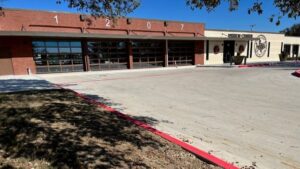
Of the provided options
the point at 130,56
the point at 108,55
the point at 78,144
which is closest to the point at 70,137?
the point at 78,144

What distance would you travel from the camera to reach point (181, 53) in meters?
30.3

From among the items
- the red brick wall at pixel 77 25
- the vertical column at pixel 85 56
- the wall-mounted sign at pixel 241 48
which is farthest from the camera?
the wall-mounted sign at pixel 241 48

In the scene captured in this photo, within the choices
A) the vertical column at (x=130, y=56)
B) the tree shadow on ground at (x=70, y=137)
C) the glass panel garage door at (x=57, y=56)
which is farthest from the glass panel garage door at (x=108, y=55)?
the tree shadow on ground at (x=70, y=137)

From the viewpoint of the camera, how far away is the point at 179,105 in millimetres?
8664

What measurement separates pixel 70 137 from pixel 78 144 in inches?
14.6

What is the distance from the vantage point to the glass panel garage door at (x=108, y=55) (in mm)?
23875

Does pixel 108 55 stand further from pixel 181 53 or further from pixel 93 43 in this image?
pixel 181 53

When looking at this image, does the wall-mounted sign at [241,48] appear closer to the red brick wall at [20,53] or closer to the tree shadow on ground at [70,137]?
the red brick wall at [20,53]

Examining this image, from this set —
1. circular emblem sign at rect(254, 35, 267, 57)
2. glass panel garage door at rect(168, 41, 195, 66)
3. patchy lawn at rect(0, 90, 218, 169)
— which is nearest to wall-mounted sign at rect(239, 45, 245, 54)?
circular emblem sign at rect(254, 35, 267, 57)

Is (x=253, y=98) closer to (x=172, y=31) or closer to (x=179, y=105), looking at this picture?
(x=179, y=105)

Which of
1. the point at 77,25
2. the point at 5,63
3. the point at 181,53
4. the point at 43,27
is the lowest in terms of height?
the point at 5,63

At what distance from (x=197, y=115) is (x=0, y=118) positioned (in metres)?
5.22

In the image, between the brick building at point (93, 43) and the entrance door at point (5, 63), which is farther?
the brick building at point (93, 43)

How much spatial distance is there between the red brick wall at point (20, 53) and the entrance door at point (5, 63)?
0.24 metres
